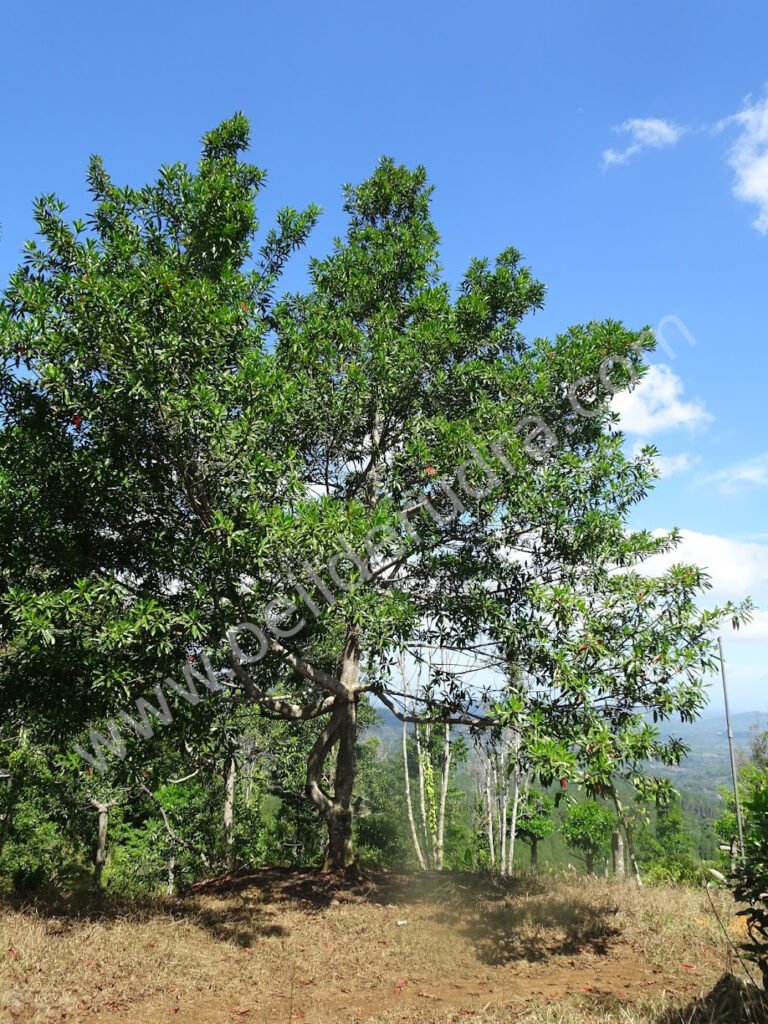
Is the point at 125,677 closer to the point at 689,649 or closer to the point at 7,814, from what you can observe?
the point at 689,649

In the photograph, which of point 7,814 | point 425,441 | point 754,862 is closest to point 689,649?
point 754,862

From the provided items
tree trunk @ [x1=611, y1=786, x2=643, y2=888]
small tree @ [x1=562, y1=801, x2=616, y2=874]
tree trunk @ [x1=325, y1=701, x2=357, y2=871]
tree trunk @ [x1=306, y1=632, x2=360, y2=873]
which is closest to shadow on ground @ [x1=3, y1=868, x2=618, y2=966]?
tree trunk @ [x1=325, y1=701, x2=357, y2=871]

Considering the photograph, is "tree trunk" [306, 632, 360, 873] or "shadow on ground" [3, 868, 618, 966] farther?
"tree trunk" [306, 632, 360, 873]

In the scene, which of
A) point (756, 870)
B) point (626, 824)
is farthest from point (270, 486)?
point (626, 824)

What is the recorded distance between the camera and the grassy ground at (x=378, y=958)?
654 cm

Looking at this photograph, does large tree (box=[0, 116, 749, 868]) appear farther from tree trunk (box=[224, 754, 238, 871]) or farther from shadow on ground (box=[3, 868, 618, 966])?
tree trunk (box=[224, 754, 238, 871])

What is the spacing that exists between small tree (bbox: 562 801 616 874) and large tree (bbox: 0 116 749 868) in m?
42.7

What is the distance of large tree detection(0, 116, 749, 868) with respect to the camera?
7809 millimetres

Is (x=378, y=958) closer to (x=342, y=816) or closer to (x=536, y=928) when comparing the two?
(x=536, y=928)

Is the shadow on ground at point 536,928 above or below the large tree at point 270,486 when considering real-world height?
below

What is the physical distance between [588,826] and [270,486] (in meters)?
49.8

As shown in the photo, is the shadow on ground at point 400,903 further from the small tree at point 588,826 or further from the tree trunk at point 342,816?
the small tree at point 588,826

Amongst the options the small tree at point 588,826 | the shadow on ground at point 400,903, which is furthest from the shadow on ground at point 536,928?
the small tree at point 588,826

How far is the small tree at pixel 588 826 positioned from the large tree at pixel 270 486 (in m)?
42.7
